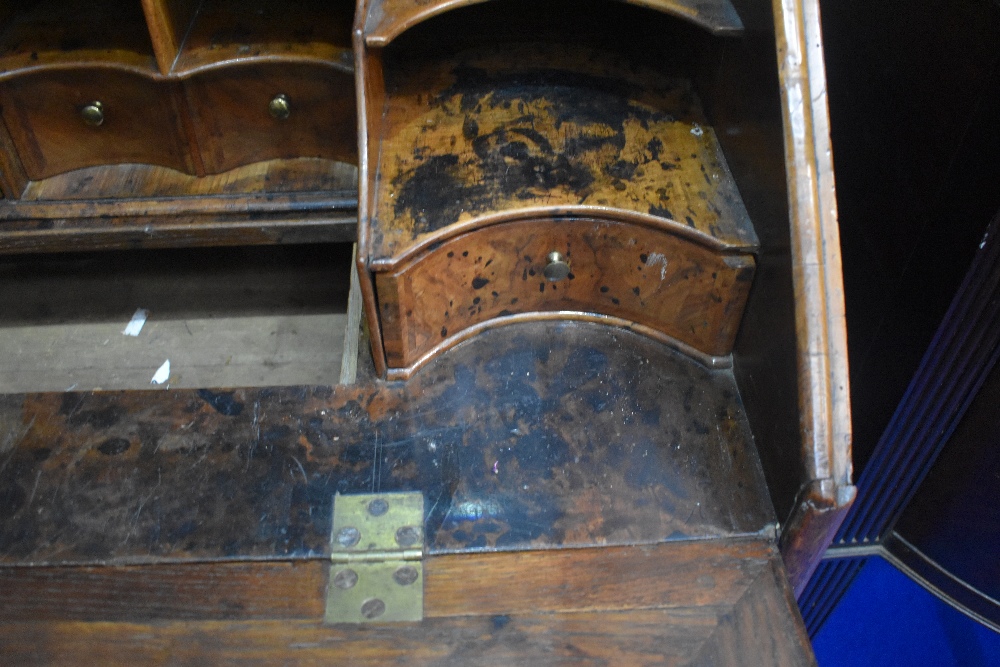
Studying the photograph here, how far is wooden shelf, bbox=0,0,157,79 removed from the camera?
→ 1462 millimetres

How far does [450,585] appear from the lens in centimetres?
103

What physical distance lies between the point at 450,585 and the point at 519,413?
0.28 m

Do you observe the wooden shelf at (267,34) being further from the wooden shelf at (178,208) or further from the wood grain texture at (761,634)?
the wood grain texture at (761,634)

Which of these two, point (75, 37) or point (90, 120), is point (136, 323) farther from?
point (75, 37)

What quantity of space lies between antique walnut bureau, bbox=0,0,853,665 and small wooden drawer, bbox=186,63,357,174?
4 centimetres

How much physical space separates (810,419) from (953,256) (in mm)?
349

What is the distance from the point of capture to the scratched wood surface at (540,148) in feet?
3.77

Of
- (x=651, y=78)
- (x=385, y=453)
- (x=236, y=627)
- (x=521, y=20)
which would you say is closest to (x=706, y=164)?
(x=651, y=78)

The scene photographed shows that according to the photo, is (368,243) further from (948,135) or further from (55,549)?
(948,135)

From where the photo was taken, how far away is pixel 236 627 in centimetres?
99

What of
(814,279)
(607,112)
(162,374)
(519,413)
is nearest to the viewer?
(814,279)

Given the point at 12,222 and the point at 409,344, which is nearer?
the point at 409,344

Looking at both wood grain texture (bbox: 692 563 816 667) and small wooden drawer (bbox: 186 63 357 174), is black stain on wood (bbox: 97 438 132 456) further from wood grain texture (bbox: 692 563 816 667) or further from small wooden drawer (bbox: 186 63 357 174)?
wood grain texture (bbox: 692 563 816 667)

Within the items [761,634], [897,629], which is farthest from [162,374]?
[897,629]
